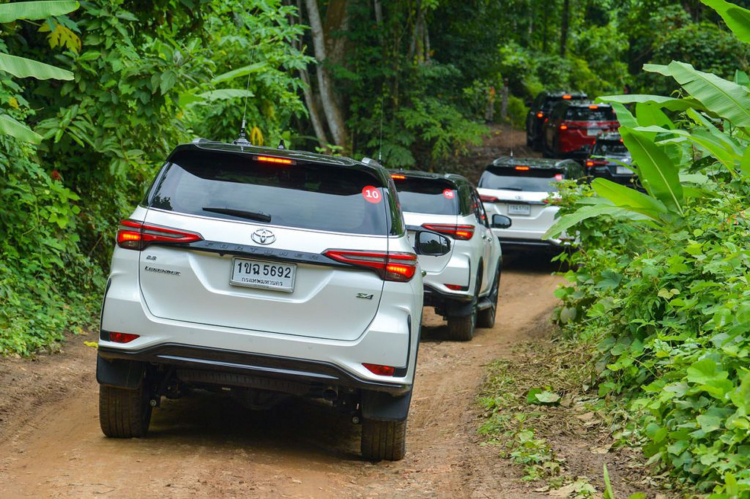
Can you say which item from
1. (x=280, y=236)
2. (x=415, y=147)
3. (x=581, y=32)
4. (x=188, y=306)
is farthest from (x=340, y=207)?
(x=581, y=32)

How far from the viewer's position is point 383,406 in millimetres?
5645

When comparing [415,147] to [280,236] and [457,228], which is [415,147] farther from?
[280,236]

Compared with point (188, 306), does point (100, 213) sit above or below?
below

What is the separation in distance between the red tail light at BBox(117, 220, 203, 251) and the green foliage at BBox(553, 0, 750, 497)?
2.84m

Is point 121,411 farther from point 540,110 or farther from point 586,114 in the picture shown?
point 540,110

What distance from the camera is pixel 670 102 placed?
874 centimetres

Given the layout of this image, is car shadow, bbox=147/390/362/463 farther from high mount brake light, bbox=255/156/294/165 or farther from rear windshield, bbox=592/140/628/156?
rear windshield, bbox=592/140/628/156

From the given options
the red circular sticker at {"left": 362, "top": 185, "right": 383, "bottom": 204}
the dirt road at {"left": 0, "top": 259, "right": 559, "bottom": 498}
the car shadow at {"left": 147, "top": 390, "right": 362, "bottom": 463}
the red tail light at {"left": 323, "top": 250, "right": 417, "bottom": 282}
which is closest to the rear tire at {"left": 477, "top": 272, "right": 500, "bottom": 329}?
the dirt road at {"left": 0, "top": 259, "right": 559, "bottom": 498}

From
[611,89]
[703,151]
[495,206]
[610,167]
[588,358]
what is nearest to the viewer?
[588,358]

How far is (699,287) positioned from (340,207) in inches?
92.2

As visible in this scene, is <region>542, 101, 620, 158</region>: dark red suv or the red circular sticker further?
<region>542, 101, 620, 158</region>: dark red suv

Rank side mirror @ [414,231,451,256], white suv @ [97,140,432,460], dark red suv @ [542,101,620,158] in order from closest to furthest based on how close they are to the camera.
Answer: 1. white suv @ [97,140,432,460]
2. side mirror @ [414,231,451,256]
3. dark red suv @ [542,101,620,158]

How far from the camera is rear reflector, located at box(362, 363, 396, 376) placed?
5340 millimetres

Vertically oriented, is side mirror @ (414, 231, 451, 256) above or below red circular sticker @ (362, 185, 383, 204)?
below
